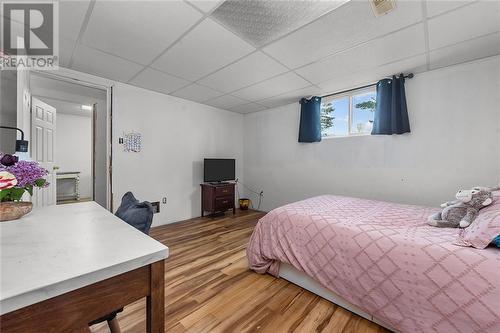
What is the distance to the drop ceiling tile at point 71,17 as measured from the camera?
1557 mm

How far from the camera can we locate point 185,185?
3965 mm

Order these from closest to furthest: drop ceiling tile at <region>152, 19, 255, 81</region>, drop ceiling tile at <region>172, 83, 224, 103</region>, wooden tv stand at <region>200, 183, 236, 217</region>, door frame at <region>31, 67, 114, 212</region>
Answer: drop ceiling tile at <region>152, 19, 255, 81</region>
door frame at <region>31, 67, 114, 212</region>
drop ceiling tile at <region>172, 83, 224, 103</region>
wooden tv stand at <region>200, 183, 236, 217</region>

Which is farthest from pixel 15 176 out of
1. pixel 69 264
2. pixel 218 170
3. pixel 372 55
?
pixel 218 170

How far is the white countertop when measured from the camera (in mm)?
516

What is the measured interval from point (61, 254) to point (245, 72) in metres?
2.61

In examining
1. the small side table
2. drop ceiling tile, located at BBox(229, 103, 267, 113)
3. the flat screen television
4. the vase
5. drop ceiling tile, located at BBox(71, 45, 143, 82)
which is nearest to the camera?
the vase

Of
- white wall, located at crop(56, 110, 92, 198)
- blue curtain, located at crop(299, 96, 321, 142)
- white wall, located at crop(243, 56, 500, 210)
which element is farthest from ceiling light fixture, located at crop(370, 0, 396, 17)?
white wall, located at crop(56, 110, 92, 198)

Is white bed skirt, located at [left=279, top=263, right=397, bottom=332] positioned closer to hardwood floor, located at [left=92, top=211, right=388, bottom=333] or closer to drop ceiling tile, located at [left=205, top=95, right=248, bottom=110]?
hardwood floor, located at [left=92, top=211, right=388, bottom=333]

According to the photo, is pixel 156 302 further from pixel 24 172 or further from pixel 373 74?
pixel 373 74

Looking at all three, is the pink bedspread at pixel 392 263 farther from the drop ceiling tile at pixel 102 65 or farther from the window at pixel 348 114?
the drop ceiling tile at pixel 102 65

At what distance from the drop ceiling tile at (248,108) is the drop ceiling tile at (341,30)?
1.95 metres

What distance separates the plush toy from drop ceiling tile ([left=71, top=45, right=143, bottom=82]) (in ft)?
11.8

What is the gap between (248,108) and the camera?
448 cm

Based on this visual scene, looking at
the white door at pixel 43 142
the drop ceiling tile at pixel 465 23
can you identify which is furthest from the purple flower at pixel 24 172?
the drop ceiling tile at pixel 465 23
